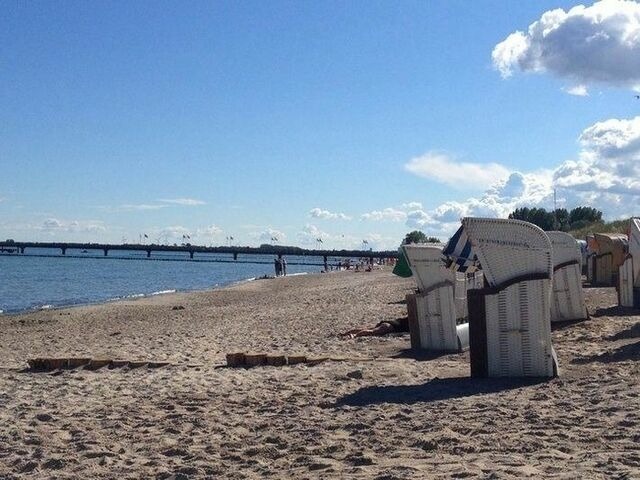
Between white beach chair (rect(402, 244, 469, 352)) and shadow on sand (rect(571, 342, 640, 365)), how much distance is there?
2.22 metres

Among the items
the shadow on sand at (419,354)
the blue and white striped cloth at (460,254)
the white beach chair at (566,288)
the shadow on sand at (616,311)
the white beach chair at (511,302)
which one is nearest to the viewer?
the white beach chair at (511,302)

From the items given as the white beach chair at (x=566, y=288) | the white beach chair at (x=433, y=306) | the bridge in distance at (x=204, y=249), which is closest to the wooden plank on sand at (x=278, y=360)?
the white beach chair at (x=433, y=306)

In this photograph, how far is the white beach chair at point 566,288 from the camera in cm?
1339

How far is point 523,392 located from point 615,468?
9.76 feet

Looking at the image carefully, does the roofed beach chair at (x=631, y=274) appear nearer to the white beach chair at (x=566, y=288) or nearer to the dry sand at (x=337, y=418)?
the white beach chair at (x=566, y=288)

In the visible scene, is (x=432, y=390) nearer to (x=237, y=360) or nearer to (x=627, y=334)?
(x=237, y=360)

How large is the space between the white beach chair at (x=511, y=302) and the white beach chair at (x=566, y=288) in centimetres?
509

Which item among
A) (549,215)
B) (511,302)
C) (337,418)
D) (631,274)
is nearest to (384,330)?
(631,274)

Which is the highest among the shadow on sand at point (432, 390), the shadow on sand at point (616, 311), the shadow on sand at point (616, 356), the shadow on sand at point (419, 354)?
the shadow on sand at point (616, 311)

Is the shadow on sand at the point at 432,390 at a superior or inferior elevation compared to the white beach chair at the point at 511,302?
inferior

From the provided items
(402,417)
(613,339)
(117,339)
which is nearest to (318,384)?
(402,417)

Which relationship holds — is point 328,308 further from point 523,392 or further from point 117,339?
point 523,392

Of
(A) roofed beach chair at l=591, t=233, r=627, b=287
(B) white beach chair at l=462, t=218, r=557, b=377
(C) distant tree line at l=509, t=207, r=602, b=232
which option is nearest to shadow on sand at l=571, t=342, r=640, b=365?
(B) white beach chair at l=462, t=218, r=557, b=377

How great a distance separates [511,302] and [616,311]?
22.4 ft
